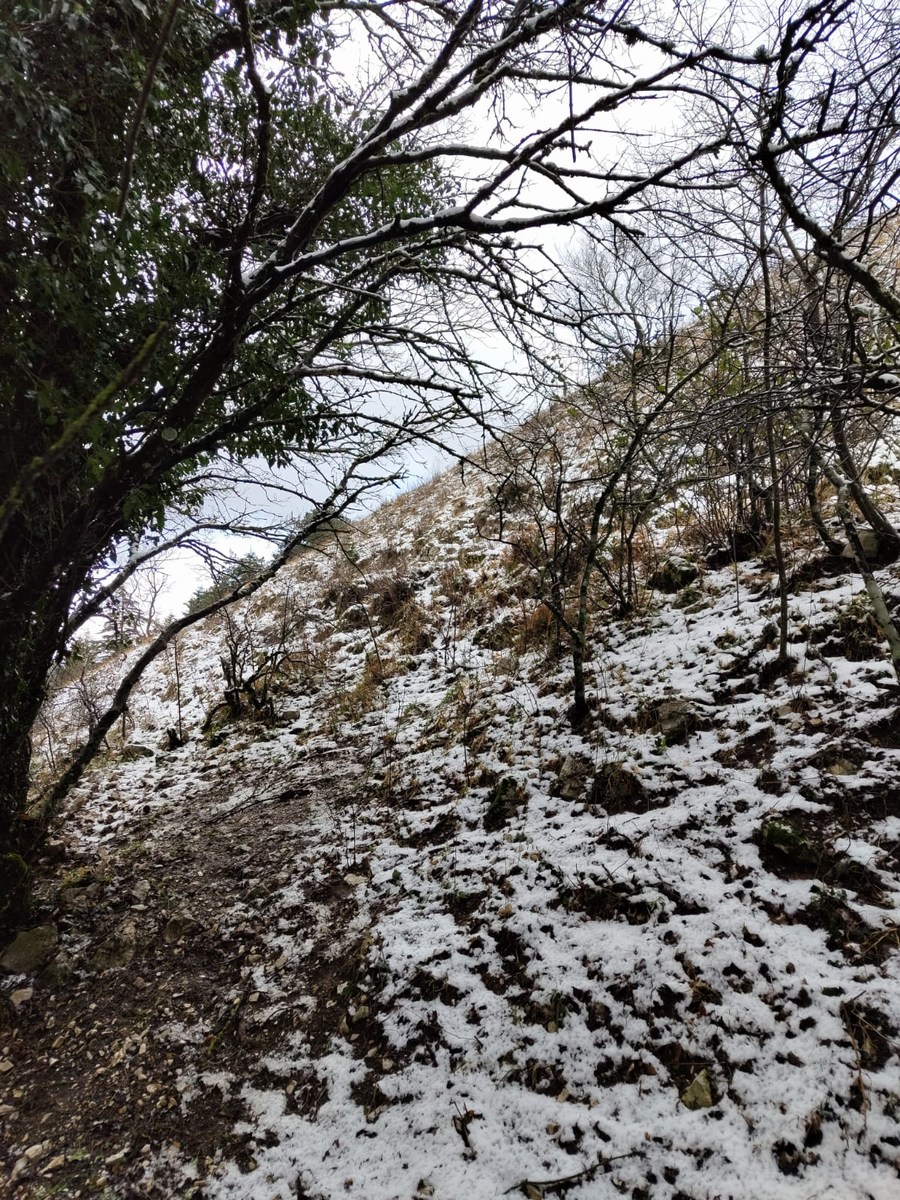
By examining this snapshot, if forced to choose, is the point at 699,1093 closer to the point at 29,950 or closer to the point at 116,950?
the point at 116,950

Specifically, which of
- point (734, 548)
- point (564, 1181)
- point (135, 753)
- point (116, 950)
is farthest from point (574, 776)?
point (135, 753)

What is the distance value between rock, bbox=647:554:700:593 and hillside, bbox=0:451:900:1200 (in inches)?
5.0

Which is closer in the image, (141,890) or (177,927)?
(177,927)

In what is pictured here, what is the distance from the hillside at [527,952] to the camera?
76.9 inches

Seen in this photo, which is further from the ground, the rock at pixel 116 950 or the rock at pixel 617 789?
the rock at pixel 617 789

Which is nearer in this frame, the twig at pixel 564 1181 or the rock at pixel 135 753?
the twig at pixel 564 1181

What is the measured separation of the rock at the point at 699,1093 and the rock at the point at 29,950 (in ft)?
11.7

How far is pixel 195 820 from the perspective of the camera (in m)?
4.61

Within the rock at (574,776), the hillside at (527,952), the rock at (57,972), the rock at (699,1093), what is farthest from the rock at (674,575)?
the rock at (57,972)

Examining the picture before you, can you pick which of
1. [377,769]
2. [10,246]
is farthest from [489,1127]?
[10,246]

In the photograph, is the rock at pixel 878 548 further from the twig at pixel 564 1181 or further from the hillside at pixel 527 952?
the twig at pixel 564 1181

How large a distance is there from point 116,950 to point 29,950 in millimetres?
505

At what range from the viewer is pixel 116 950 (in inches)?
130

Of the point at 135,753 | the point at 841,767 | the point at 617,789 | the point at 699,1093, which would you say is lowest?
the point at 699,1093
